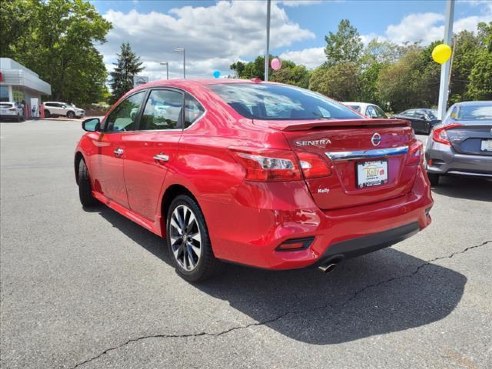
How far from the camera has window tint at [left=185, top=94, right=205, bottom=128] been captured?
3.54 metres

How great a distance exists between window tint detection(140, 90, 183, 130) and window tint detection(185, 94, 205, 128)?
0.09 m

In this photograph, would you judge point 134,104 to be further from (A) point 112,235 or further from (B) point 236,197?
(B) point 236,197

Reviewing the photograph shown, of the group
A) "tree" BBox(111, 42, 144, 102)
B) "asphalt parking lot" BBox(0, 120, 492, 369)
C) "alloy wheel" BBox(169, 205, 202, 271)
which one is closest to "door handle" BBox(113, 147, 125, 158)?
"asphalt parking lot" BBox(0, 120, 492, 369)

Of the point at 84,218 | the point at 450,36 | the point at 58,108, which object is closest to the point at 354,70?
the point at 58,108

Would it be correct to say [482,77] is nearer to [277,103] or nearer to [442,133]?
[442,133]

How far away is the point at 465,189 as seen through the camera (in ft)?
23.9

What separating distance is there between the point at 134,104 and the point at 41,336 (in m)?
2.51

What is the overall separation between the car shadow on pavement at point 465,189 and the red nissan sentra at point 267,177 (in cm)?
372

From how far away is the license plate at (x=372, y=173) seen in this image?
3037mm

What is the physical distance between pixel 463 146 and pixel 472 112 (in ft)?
3.29

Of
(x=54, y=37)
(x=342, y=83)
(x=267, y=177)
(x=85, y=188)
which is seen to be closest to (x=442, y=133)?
(x=267, y=177)

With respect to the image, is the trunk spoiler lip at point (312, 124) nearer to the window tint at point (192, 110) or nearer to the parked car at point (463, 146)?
the window tint at point (192, 110)

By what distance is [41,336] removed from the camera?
2828mm

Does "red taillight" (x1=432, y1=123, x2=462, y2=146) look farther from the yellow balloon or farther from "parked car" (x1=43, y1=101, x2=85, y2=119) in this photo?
"parked car" (x1=43, y1=101, x2=85, y2=119)
